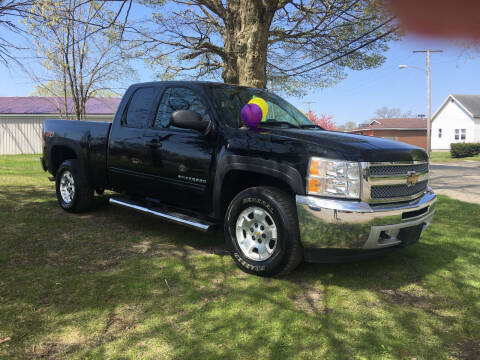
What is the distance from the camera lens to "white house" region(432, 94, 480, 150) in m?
42.2

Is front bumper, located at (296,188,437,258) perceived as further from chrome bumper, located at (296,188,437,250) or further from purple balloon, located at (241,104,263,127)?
purple balloon, located at (241,104,263,127)

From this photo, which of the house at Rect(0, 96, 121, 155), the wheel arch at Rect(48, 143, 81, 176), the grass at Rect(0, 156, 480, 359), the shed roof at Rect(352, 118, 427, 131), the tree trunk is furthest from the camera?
the shed roof at Rect(352, 118, 427, 131)

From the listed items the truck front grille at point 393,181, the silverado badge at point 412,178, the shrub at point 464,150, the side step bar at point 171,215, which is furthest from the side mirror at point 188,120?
the shrub at point 464,150

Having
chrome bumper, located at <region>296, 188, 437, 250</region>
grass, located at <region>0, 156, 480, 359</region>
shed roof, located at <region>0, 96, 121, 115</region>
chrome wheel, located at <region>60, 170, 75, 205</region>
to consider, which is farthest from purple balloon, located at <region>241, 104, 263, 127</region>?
shed roof, located at <region>0, 96, 121, 115</region>

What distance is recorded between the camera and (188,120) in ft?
13.7

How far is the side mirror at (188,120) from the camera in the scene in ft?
13.6

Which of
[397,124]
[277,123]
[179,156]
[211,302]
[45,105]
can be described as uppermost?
[45,105]

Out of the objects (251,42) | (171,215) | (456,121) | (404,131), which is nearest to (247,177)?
(171,215)

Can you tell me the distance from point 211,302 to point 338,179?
1.57m

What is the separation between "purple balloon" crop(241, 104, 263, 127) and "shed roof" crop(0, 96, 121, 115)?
27237 millimetres

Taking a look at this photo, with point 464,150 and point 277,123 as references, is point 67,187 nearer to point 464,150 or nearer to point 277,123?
point 277,123

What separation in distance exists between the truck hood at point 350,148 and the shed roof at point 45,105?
91.5 ft

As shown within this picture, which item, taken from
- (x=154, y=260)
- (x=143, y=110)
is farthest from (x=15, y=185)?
(x=154, y=260)

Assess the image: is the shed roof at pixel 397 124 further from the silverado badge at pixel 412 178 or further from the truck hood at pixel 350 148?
the truck hood at pixel 350 148
